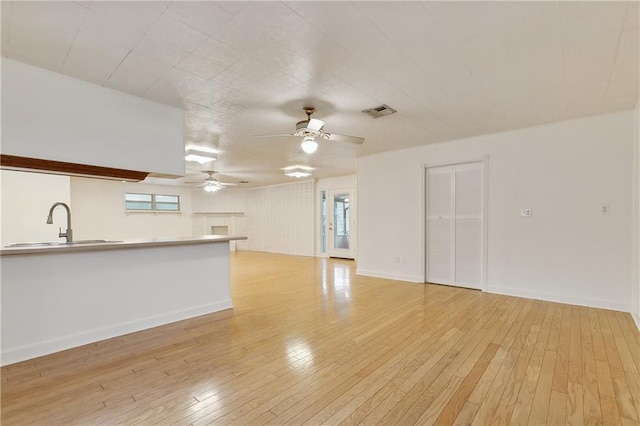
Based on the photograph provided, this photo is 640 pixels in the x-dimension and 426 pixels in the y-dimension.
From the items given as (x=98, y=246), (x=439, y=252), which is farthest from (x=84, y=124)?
(x=439, y=252)

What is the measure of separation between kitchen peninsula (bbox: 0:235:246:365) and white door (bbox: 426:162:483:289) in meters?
3.64

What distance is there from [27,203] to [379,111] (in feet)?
19.6

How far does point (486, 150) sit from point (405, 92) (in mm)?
2385

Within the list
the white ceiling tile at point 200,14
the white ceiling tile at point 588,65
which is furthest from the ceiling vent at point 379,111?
the white ceiling tile at point 200,14

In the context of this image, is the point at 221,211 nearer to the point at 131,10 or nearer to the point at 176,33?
the point at 176,33

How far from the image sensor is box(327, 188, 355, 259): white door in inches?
346

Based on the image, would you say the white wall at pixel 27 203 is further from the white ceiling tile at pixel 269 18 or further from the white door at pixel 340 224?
the white door at pixel 340 224

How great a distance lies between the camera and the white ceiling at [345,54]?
1.92 metres

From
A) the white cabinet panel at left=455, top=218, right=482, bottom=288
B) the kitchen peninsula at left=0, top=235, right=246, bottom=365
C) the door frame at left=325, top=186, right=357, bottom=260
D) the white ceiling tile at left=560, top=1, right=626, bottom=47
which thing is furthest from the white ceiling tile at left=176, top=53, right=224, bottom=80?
the door frame at left=325, top=186, right=357, bottom=260

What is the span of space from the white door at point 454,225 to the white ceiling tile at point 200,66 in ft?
13.4

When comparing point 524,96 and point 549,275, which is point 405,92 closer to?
point 524,96

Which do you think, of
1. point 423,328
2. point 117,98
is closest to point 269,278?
point 423,328

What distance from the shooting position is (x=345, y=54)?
239cm

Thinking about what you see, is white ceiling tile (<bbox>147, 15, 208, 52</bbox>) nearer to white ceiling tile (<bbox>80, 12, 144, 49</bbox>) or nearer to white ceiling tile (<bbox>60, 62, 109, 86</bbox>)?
white ceiling tile (<bbox>80, 12, 144, 49</bbox>)
